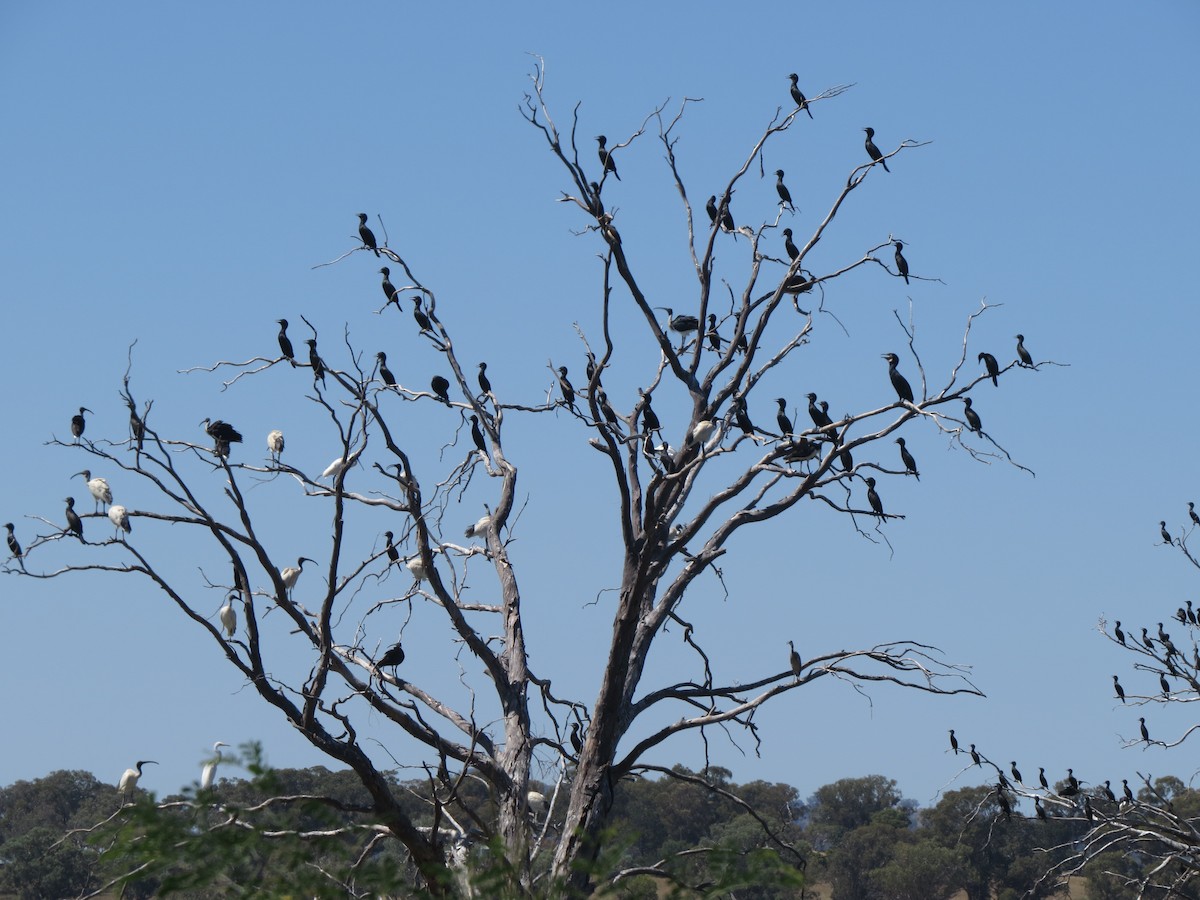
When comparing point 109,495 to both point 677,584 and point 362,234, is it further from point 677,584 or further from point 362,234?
point 677,584

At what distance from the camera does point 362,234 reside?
43.5 ft

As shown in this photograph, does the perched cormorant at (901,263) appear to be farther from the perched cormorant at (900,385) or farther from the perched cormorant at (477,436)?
the perched cormorant at (477,436)

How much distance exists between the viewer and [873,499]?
11.3 meters

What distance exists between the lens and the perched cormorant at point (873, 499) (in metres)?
11.0

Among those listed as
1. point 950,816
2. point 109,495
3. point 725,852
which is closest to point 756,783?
point 950,816

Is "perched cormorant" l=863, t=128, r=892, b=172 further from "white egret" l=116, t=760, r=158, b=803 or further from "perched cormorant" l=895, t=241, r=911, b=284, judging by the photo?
"white egret" l=116, t=760, r=158, b=803

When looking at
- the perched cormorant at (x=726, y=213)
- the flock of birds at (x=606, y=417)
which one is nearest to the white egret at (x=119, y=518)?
the flock of birds at (x=606, y=417)

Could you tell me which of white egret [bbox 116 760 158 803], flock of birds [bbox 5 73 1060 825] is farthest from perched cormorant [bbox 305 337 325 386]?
white egret [bbox 116 760 158 803]

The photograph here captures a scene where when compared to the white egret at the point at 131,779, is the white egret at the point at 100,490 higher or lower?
higher

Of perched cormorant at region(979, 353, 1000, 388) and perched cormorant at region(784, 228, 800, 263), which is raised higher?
perched cormorant at region(784, 228, 800, 263)

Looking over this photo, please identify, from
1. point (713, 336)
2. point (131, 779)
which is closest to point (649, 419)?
point (713, 336)

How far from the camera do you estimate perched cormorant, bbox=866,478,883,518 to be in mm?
11008

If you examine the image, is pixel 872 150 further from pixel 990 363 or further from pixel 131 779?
pixel 131 779

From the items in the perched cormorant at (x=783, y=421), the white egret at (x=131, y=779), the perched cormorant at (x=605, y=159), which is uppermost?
the perched cormorant at (x=605, y=159)
